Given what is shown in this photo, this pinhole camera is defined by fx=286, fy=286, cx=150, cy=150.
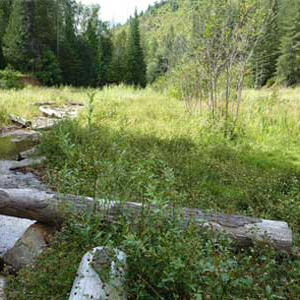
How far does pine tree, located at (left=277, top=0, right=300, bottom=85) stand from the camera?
29.1m

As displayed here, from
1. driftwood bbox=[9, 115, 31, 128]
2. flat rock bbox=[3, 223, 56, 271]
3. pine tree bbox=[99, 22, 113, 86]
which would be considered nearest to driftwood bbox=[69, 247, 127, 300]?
flat rock bbox=[3, 223, 56, 271]

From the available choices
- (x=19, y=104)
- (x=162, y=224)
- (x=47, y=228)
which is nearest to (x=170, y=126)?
(x=47, y=228)

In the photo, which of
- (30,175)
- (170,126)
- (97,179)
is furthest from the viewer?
(170,126)

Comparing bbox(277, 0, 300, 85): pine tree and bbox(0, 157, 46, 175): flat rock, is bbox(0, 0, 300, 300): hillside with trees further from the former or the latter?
bbox(277, 0, 300, 85): pine tree

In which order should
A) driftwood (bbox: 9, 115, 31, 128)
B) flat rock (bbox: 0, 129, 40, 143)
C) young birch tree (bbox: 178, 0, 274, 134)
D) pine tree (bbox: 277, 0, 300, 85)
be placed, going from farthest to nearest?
pine tree (bbox: 277, 0, 300, 85) < driftwood (bbox: 9, 115, 31, 128) < flat rock (bbox: 0, 129, 40, 143) < young birch tree (bbox: 178, 0, 274, 134)

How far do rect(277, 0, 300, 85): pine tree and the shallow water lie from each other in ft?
90.8

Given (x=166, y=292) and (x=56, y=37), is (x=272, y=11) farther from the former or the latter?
(x=56, y=37)

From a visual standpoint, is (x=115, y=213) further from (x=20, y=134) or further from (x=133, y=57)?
(x=133, y=57)

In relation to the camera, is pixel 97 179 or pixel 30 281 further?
pixel 97 179

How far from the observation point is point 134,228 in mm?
1885

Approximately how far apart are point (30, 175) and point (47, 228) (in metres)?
2.03

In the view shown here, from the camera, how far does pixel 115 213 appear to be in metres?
2.15

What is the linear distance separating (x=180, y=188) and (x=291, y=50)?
31.3 meters

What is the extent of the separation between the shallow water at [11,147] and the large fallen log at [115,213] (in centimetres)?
302
